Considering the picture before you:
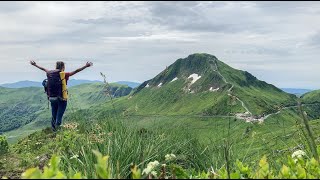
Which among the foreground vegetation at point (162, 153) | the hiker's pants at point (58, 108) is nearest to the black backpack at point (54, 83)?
the hiker's pants at point (58, 108)

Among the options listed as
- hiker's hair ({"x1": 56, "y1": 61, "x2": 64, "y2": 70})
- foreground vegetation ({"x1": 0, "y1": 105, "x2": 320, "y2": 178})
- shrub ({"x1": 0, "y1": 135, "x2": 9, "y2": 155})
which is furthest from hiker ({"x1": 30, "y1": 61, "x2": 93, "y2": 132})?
foreground vegetation ({"x1": 0, "y1": 105, "x2": 320, "y2": 178})

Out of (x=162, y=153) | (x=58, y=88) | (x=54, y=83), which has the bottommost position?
(x=162, y=153)

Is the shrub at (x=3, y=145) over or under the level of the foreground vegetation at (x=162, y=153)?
under

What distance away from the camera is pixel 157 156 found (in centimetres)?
808

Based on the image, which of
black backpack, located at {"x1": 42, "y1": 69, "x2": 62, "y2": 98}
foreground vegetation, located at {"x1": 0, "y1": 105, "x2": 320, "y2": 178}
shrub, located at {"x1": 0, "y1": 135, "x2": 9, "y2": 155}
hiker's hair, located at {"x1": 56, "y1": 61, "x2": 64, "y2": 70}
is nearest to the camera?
foreground vegetation, located at {"x1": 0, "y1": 105, "x2": 320, "y2": 178}

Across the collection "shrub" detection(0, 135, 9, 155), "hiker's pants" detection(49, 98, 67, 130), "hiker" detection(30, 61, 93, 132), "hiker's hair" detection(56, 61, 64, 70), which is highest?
"hiker's hair" detection(56, 61, 64, 70)

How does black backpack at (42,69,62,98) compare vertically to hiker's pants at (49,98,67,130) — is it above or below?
above

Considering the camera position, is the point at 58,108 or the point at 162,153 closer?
the point at 162,153

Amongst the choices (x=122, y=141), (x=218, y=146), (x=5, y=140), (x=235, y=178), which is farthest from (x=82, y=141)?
(x=5, y=140)

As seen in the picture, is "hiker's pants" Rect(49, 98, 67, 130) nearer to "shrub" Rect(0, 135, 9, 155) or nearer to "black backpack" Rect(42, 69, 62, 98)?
"black backpack" Rect(42, 69, 62, 98)

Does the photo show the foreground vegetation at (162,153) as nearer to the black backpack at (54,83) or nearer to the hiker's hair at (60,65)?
the black backpack at (54,83)

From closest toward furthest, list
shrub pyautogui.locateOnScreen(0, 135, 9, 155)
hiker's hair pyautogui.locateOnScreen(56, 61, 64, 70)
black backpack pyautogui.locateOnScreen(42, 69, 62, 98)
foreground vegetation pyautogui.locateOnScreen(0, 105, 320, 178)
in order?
foreground vegetation pyautogui.locateOnScreen(0, 105, 320, 178) → shrub pyautogui.locateOnScreen(0, 135, 9, 155) → black backpack pyautogui.locateOnScreen(42, 69, 62, 98) → hiker's hair pyautogui.locateOnScreen(56, 61, 64, 70)

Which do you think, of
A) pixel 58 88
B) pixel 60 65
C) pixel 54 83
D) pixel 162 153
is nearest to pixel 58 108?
pixel 58 88

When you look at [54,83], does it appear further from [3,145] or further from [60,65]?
[3,145]
